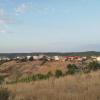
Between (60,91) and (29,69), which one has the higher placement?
(60,91)

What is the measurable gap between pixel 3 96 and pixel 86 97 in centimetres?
267

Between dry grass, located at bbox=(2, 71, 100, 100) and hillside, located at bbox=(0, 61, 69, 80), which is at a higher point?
dry grass, located at bbox=(2, 71, 100, 100)

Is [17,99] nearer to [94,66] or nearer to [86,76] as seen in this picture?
[86,76]

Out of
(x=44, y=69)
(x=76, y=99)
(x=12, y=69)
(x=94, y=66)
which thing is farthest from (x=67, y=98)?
(x=12, y=69)

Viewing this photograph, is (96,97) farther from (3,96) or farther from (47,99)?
(3,96)

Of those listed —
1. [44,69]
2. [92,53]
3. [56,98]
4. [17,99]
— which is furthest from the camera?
[92,53]

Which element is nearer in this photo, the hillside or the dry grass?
the dry grass

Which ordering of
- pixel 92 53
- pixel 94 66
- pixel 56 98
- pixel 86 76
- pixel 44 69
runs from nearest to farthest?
pixel 56 98 < pixel 86 76 < pixel 94 66 < pixel 44 69 < pixel 92 53

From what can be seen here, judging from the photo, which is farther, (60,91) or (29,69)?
(29,69)

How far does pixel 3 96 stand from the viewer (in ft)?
36.0

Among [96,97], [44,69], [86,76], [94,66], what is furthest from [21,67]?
[96,97]

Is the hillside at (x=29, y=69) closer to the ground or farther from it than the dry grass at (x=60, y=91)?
closer to the ground

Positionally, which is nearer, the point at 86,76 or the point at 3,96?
the point at 3,96

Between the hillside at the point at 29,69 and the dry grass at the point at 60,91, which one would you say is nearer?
the dry grass at the point at 60,91
